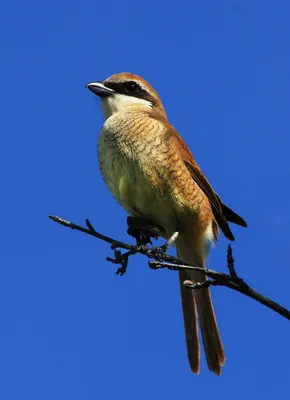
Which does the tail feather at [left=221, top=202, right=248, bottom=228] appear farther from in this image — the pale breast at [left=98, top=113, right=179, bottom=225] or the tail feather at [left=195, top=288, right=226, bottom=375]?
the pale breast at [left=98, top=113, right=179, bottom=225]

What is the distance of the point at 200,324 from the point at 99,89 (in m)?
2.11

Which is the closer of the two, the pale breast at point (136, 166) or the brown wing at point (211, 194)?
the pale breast at point (136, 166)

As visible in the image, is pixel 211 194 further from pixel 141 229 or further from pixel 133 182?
pixel 133 182

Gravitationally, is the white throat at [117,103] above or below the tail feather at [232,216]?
above

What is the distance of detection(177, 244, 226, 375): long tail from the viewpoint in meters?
5.39

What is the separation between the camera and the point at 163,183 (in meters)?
5.05

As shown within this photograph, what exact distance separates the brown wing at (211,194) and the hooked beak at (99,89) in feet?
2.17

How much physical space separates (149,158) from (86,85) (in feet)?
3.50

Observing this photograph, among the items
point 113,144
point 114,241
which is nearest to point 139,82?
point 113,144

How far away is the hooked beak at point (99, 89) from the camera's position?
570 centimetres

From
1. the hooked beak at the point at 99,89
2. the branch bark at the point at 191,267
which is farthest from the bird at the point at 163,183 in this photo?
the branch bark at the point at 191,267

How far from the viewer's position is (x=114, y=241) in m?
3.93

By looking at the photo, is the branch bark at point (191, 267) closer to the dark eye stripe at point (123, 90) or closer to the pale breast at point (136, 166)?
the pale breast at point (136, 166)

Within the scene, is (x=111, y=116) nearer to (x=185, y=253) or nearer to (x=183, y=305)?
(x=185, y=253)
